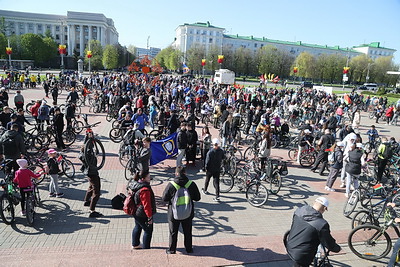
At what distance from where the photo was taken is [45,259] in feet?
16.1

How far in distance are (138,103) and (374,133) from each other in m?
13.2

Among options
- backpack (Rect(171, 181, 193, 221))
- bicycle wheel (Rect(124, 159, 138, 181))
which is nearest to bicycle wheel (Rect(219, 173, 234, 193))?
bicycle wheel (Rect(124, 159, 138, 181))

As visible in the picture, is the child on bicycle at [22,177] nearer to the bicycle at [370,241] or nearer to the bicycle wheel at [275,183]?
the bicycle wheel at [275,183]

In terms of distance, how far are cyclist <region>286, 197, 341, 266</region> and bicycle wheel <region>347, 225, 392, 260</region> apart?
2.05 meters

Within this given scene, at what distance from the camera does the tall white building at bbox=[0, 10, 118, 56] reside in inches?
4257

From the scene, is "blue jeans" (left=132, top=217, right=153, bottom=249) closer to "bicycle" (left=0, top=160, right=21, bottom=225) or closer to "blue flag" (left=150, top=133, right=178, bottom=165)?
"bicycle" (left=0, top=160, right=21, bottom=225)

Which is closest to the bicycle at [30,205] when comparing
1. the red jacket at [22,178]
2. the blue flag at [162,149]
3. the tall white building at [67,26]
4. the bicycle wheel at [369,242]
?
the red jacket at [22,178]

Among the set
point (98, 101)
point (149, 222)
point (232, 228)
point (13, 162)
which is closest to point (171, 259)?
point (149, 222)

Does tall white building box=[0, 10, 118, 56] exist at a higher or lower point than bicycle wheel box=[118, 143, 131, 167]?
higher

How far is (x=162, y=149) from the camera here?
33.5 feet

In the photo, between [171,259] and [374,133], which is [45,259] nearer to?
[171,259]

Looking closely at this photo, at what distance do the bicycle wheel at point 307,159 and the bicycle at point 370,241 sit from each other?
5.84 meters

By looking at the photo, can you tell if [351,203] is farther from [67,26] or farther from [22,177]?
[67,26]

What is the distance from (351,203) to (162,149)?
20.4ft
